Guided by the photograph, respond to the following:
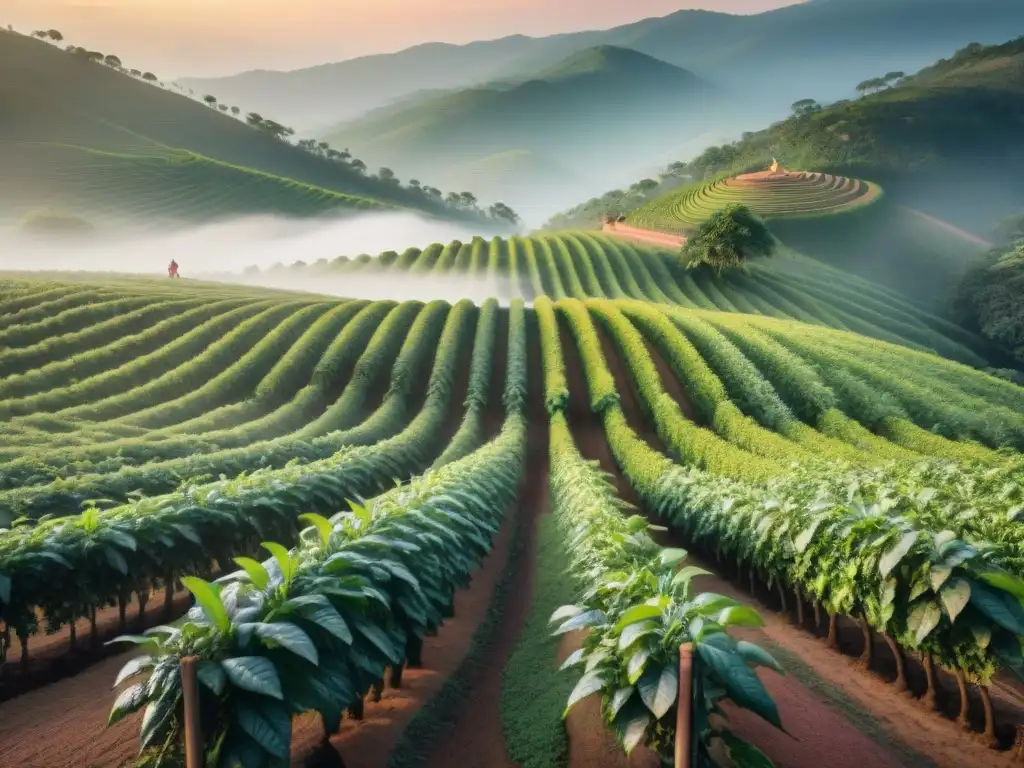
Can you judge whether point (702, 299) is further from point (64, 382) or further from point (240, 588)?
point (240, 588)

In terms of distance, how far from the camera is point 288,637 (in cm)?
367

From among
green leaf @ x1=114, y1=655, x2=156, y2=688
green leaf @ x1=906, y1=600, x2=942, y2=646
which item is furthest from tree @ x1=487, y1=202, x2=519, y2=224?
green leaf @ x1=114, y1=655, x2=156, y2=688

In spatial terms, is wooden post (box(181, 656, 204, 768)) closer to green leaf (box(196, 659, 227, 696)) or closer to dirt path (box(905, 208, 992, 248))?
green leaf (box(196, 659, 227, 696))

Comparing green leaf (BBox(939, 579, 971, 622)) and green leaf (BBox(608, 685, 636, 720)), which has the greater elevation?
green leaf (BBox(608, 685, 636, 720))

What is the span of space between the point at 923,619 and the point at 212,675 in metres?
5.45

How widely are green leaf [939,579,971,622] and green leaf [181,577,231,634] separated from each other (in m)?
5.18

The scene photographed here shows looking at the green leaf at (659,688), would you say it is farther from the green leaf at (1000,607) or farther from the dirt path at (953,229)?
the dirt path at (953,229)

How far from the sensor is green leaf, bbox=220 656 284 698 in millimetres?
3461

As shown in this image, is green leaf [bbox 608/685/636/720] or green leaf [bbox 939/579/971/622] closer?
green leaf [bbox 608/685/636/720]

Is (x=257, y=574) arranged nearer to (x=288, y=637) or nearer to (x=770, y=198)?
(x=288, y=637)

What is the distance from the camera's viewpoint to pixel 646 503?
51.6 feet

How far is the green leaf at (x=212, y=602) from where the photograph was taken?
367 cm

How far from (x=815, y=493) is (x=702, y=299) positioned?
137ft

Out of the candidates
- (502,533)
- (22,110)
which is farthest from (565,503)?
(22,110)
